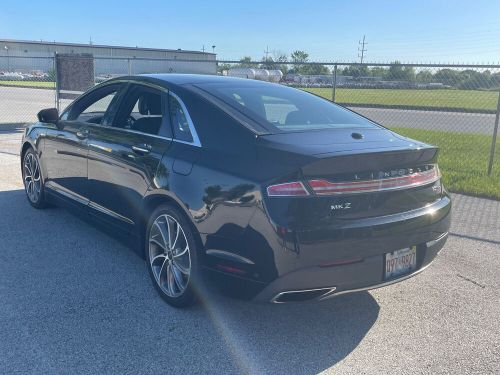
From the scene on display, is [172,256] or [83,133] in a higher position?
[83,133]

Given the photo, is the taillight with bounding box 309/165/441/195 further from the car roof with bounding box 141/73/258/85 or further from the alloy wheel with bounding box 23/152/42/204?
the alloy wheel with bounding box 23/152/42/204

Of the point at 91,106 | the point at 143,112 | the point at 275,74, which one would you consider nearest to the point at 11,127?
the point at 275,74

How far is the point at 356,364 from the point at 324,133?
1.56 metres

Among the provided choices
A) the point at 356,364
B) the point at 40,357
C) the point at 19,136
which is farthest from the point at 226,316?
the point at 19,136

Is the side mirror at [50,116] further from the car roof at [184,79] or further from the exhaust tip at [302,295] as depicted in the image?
the exhaust tip at [302,295]

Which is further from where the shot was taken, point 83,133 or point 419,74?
point 419,74

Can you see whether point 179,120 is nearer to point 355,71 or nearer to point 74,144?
point 74,144

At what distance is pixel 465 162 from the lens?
30.3ft

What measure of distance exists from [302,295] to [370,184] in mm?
790

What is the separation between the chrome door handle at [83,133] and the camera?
475cm

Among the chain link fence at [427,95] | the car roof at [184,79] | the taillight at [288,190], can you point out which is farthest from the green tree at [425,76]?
the taillight at [288,190]

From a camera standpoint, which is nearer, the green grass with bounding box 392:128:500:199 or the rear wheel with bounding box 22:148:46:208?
the rear wheel with bounding box 22:148:46:208

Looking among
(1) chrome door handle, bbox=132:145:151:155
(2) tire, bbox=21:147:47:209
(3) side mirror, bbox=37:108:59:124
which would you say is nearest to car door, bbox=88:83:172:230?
(1) chrome door handle, bbox=132:145:151:155

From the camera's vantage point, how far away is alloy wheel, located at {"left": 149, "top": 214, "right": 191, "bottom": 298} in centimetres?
356
